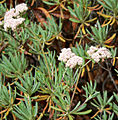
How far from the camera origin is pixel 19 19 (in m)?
0.95

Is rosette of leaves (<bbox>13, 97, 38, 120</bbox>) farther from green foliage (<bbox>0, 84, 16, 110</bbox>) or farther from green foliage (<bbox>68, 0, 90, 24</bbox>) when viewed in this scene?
green foliage (<bbox>68, 0, 90, 24</bbox>)

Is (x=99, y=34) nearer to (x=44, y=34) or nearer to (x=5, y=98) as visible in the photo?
(x=44, y=34)

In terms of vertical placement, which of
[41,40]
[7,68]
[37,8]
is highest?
[37,8]

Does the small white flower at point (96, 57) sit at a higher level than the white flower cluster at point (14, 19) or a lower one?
lower

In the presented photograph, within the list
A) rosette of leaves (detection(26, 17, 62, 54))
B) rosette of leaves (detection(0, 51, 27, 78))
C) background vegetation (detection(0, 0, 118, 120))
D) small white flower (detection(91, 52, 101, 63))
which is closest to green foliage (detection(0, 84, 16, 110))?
background vegetation (detection(0, 0, 118, 120))

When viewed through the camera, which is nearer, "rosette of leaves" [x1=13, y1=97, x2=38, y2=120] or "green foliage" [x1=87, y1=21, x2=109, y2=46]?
"rosette of leaves" [x1=13, y1=97, x2=38, y2=120]

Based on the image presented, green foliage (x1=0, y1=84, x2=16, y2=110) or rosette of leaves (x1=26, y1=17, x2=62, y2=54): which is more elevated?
rosette of leaves (x1=26, y1=17, x2=62, y2=54)

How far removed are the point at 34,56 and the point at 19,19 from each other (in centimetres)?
32

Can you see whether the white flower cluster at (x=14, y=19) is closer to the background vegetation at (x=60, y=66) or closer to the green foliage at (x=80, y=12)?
the background vegetation at (x=60, y=66)

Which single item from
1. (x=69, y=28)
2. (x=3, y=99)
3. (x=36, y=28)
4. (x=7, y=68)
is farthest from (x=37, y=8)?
(x=3, y=99)

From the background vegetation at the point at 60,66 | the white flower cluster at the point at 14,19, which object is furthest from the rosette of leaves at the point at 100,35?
the white flower cluster at the point at 14,19

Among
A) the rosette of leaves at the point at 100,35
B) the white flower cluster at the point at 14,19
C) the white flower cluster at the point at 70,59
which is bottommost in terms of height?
the white flower cluster at the point at 70,59

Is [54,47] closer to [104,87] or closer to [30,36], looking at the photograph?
[30,36]

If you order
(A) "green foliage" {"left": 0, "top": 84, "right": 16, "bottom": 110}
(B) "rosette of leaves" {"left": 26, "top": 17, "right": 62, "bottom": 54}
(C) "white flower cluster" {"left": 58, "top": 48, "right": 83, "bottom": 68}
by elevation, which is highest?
(B) "rosette of leaves" {"left": 26, "top": 17, "right": 62, "bottom": 54}
